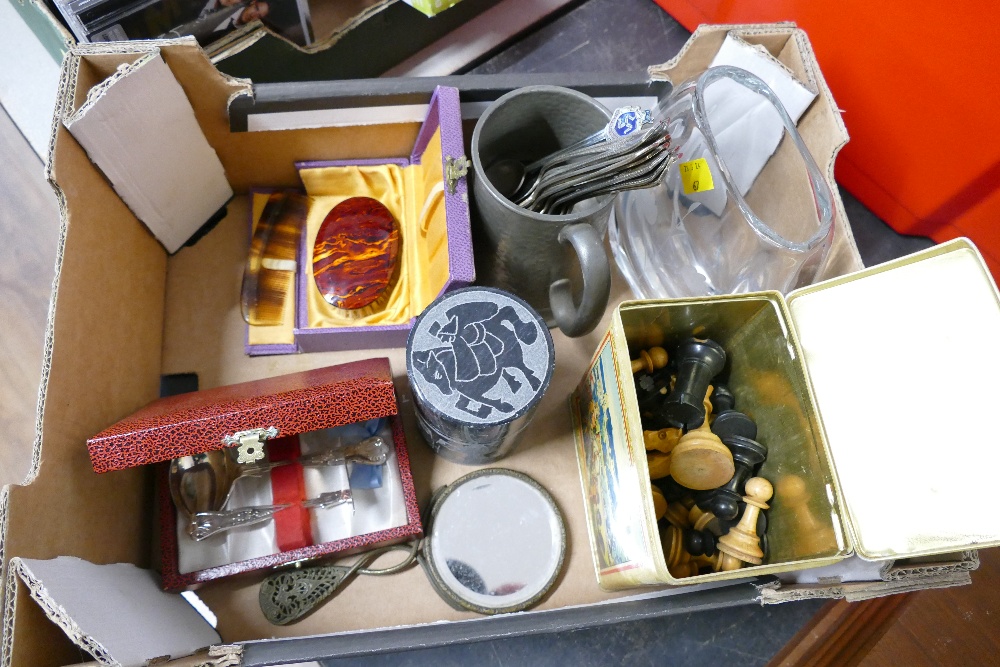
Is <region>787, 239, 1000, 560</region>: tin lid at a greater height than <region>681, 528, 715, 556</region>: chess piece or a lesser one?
greater

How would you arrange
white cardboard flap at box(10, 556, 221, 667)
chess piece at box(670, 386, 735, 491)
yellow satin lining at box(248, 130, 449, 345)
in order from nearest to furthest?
white cardboard flap at box(10, 556, 221, 667) → chess piece at box(670, 386, 735, 491) → yellow satin lining at box(248, 130, 449, 345)

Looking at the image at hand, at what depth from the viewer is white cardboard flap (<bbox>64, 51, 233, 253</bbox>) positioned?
20.4 inches

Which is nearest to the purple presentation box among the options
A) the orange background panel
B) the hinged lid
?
the hinged lid

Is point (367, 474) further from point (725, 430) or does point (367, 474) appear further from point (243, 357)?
point (725, 430)

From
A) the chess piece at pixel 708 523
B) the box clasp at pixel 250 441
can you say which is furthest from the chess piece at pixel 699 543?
the box clasp at pixel 250 441

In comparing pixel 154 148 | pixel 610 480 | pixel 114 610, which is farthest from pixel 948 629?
pixel 154 148

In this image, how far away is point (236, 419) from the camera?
473 mm

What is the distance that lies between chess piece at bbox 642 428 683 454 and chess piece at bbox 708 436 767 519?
0.12ft

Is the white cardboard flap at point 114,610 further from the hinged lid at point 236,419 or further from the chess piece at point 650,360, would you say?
the chess piece at point 650,360

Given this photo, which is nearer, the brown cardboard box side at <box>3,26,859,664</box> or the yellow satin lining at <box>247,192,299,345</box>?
the brown cardboard box side at <box>3,26,859,664</box>

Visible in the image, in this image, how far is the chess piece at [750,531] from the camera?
492 mm

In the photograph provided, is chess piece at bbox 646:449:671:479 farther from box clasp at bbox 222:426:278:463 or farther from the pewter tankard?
box clasp at bbox 222:426:278:463

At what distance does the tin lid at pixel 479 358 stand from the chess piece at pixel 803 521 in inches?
7.6

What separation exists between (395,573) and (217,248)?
370 millimetres
